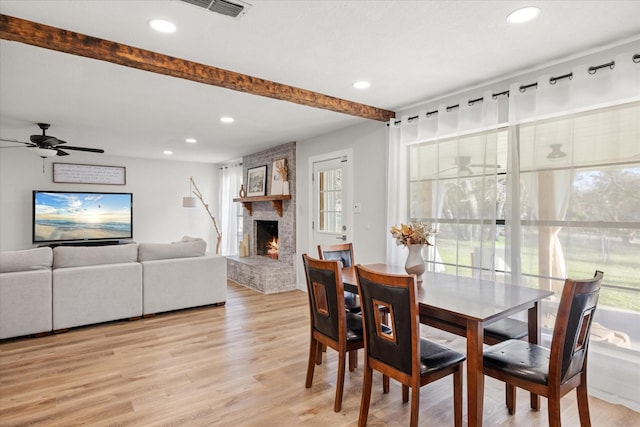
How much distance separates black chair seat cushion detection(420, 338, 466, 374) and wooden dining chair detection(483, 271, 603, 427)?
165mm

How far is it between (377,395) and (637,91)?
2.66 m

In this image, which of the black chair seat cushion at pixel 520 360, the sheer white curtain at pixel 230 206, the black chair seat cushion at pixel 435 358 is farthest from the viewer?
the sheer white curtain at pixel 230 206

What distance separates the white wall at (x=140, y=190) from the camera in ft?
20.6

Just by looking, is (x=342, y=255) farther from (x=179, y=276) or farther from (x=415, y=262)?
(x=179, y=276)

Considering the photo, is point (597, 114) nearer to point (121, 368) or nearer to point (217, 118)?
point (217, 118)

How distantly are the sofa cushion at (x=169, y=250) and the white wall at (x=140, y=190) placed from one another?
11.9ft

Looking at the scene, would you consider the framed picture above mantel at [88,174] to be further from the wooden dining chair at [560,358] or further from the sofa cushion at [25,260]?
the wooden dining chair at [560,358]

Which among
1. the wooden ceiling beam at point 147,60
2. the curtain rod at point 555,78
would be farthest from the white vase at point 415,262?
the wooden ceiling beam at point 147,60

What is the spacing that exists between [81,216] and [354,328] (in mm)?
6647

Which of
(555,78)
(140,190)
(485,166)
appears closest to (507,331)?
(485,166)

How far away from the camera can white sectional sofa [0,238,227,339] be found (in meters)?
3.46

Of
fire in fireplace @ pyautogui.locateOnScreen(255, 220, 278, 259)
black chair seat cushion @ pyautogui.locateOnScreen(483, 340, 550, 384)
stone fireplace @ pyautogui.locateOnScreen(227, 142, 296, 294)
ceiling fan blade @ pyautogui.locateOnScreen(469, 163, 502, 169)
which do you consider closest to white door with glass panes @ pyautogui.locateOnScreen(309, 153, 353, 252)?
stone fireplace @ pyautogui.locateOnScreen(227, 142, 296, 294)

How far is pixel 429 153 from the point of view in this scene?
3.64 metres

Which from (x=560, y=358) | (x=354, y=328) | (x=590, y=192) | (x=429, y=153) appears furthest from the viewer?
(x=429, y=153)
